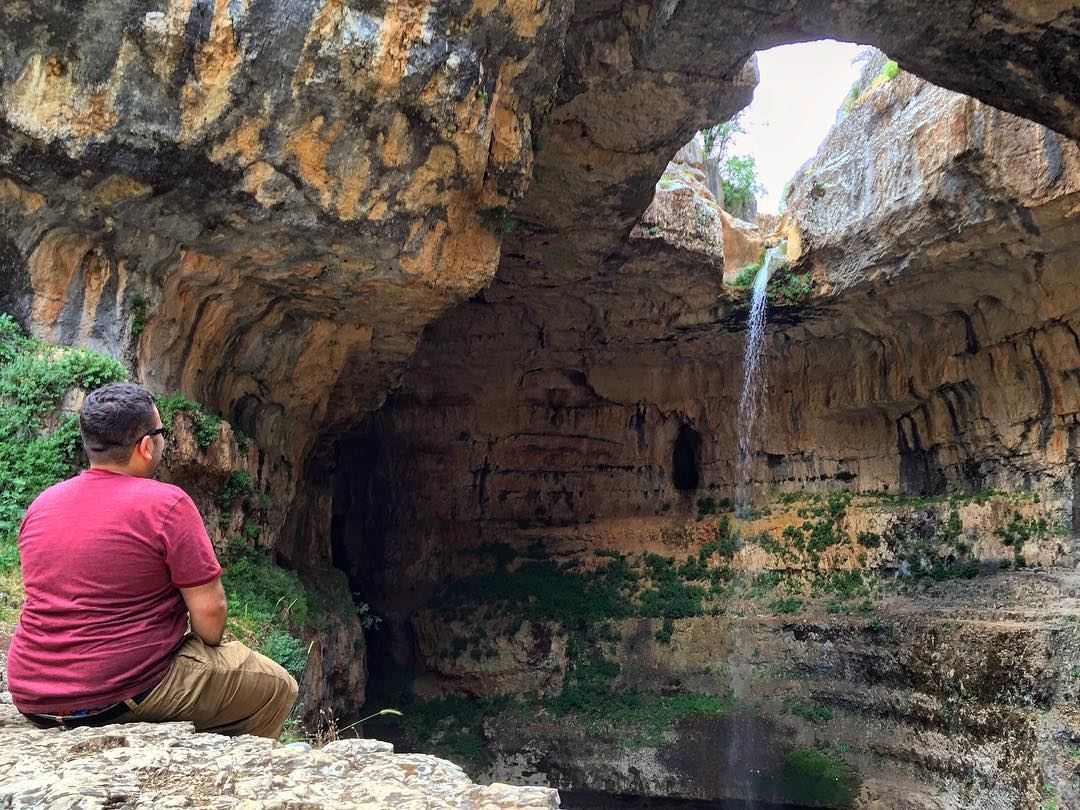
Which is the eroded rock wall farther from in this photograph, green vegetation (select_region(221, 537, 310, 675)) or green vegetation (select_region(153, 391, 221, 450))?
green vegetation (select_region(153, 391, 221, 450))

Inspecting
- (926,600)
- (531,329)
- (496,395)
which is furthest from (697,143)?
(926,600)

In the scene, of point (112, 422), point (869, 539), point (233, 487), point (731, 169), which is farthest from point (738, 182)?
point (112, 422)

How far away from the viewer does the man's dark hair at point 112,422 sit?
111 inches

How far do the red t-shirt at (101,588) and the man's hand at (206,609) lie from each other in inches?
1.7

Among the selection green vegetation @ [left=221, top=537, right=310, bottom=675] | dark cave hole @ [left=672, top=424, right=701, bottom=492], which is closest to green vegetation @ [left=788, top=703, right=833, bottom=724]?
dark cave hole @ [left=672, top=424, right=701, bottom=492]

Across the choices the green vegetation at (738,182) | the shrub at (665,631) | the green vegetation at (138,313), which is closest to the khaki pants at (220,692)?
the green vegetation at (138,313)

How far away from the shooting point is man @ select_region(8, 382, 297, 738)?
8.66 ft

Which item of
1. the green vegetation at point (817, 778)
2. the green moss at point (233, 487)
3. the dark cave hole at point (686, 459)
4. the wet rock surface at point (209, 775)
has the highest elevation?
the dark cave hole at point (686, 459)

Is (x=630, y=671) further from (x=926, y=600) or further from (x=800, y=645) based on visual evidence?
(x=926, y=600)

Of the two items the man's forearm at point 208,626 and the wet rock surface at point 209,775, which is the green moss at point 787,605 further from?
the man's forearm at point 208,626

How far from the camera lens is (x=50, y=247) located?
25.2 ft

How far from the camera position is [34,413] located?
22.0ft

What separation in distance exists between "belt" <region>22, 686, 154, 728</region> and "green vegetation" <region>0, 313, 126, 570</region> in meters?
3.91

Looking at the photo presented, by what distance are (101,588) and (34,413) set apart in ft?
16.5
